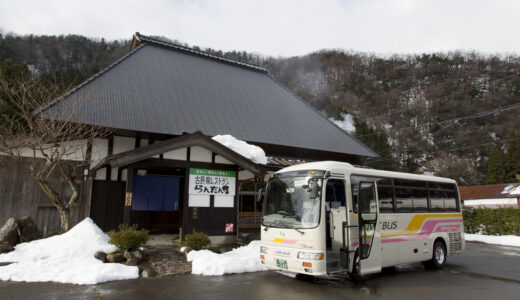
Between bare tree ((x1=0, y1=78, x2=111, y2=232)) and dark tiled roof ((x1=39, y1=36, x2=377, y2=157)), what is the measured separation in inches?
10.8

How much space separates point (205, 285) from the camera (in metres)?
6.27

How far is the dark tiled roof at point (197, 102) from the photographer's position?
487 inches

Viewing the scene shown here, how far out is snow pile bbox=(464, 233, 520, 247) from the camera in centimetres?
1458

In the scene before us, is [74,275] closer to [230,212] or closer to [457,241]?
[230,212]

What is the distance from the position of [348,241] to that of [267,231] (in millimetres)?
1657

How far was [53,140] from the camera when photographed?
908 cm

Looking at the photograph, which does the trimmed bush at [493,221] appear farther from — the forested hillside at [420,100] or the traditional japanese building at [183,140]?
the forested hillside at [420,100]

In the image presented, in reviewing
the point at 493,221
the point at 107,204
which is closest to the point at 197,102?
the point at 107,204

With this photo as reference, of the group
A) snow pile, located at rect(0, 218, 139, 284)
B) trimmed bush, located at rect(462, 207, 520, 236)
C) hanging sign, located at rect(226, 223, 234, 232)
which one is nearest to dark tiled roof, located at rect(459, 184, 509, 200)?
trimmed bush, located at rect(462, 207, 520, 236)

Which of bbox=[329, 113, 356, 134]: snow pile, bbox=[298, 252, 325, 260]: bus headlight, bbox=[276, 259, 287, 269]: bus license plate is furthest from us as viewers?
bbox=[329, 113, 356, 134]: snow pile

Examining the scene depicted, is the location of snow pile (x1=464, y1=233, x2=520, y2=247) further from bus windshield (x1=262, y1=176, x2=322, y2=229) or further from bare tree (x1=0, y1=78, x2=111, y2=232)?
bare tree (x1=0, y1=78, x2=111, y2=232)

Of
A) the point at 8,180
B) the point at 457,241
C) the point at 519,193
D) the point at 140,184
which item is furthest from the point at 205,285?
the point at 519,193

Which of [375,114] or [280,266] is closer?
[280,266]

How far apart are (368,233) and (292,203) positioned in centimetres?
172
